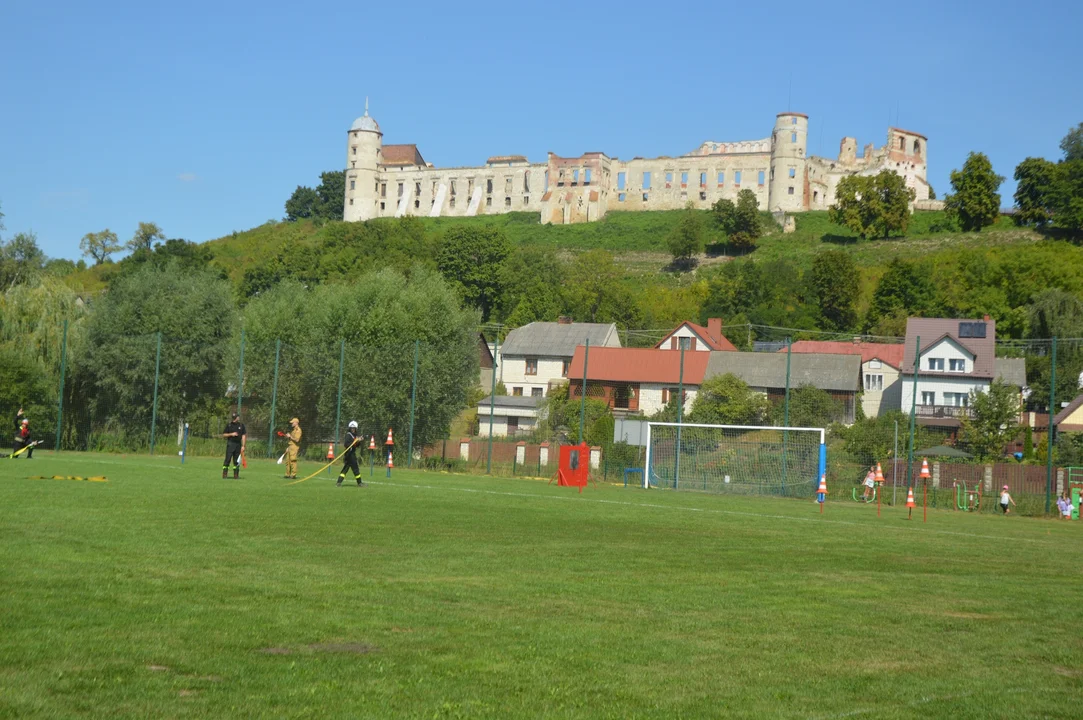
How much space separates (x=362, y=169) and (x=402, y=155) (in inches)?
442

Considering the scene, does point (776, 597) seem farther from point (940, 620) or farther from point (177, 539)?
point (177, 539)

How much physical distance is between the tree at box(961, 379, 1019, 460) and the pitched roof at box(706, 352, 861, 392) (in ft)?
12.2

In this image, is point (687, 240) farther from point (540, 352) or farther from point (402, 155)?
point (402, 155)

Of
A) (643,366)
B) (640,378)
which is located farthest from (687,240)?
(640,378)

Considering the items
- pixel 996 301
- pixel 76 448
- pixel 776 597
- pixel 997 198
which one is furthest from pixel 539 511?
pixel 997 198

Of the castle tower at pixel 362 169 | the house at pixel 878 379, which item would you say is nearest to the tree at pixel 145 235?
the castle tower at pixel 362 169

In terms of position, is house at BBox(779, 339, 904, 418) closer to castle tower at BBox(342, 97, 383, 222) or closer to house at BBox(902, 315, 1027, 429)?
house at BBox(902, 315, 1027, 429)

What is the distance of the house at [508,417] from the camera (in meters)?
42.1

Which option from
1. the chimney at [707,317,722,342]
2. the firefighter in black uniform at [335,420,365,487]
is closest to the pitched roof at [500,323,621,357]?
the chimney at [707,317,722,342]

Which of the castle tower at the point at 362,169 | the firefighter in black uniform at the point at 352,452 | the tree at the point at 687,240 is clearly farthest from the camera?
the castle tower at the point at 362,169

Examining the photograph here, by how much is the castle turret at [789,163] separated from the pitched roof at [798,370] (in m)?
105

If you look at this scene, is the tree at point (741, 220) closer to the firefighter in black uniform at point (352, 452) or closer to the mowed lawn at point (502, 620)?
the firefighter in black uniform at point (352, 452)

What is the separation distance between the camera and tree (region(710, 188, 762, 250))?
129050 millimetres

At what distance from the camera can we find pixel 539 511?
19922mm
